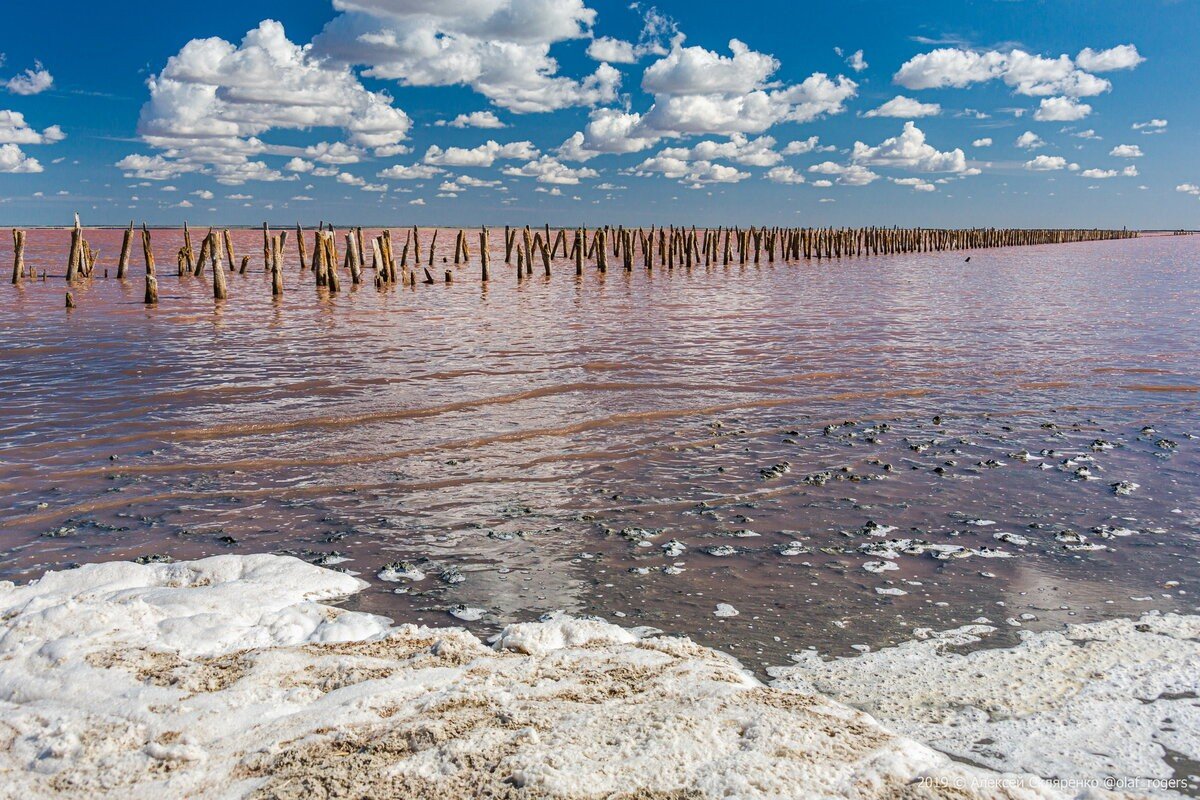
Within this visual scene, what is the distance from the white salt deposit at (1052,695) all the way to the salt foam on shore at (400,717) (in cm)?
28

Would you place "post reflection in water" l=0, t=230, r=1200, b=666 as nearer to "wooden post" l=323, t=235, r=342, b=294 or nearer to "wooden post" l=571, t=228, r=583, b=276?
"wooden post" l=323, t=235, r=342, b=294

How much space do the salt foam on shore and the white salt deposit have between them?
11.0 inches

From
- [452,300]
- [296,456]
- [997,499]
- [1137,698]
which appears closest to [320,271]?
[452,300]

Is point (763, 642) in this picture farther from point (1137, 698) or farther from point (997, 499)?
point (997, 499)

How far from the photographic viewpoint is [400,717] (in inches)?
126

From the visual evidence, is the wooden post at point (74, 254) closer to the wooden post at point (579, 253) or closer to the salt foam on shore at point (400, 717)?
the wooden post at point (579, 253)

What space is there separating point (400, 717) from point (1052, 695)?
2768 millimetres

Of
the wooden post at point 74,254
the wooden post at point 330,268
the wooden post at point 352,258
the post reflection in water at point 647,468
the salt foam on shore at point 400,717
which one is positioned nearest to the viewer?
the salt foam on shore at point 400,717

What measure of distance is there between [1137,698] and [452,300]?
72.0 ft

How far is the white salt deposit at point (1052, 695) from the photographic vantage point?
Result: 3172 millimetres

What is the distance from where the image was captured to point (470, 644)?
3.93 meters

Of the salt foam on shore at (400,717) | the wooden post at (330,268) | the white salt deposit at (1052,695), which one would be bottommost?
the white salt deposit at (1052,695)

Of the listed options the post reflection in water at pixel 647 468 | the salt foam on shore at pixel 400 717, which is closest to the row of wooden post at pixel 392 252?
the post reflection in water at pixel 647 468

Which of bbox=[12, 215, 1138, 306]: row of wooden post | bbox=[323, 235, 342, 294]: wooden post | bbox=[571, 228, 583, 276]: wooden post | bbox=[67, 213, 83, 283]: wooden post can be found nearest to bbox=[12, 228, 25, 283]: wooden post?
bbox=[12, 215, 1138, 306]: row of wooden post
